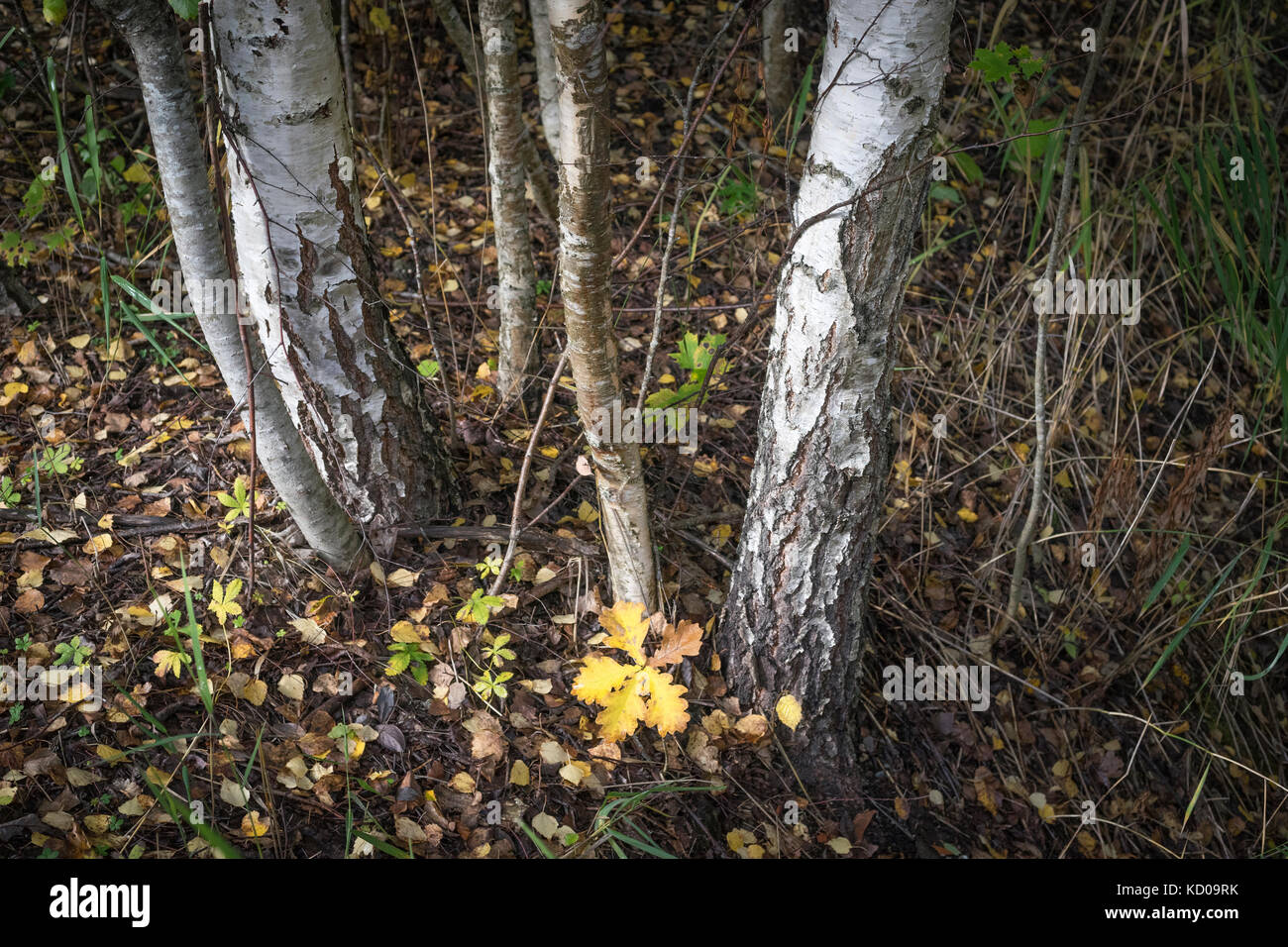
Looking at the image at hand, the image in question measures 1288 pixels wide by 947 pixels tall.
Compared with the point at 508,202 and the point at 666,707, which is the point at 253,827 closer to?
the point at 666,707

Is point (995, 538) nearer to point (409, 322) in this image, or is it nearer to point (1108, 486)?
point (1108, 486)

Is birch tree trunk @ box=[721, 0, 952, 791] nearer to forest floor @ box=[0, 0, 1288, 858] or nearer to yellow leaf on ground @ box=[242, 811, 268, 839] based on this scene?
forest floor @ box=[0, 0, 1288, 858]

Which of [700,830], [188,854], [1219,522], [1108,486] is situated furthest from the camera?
[1219,522]

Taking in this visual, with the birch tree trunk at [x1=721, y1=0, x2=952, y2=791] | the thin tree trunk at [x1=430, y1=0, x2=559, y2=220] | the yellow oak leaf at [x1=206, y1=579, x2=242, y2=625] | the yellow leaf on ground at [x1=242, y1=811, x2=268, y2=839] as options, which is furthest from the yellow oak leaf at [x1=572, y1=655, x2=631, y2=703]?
the thin tree trunk at [x1=430, y1=0, x2=559, y2=220]

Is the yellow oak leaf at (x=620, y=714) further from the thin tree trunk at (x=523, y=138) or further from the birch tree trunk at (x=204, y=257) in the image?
the thin tree trunk at (x=523, y=138)

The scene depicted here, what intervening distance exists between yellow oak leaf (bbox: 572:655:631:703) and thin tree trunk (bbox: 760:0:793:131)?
266cm

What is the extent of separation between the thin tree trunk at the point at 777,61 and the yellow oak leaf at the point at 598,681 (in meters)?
2.66

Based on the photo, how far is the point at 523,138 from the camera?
2555 millimetres

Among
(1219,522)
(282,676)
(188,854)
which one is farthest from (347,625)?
(1219,522)

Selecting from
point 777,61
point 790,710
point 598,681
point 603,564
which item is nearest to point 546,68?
point 777,61

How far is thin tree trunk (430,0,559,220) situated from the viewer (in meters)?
2.71

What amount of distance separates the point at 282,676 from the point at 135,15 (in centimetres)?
151

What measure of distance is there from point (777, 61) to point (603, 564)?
2660 millimetres

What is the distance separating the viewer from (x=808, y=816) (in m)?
2.22
